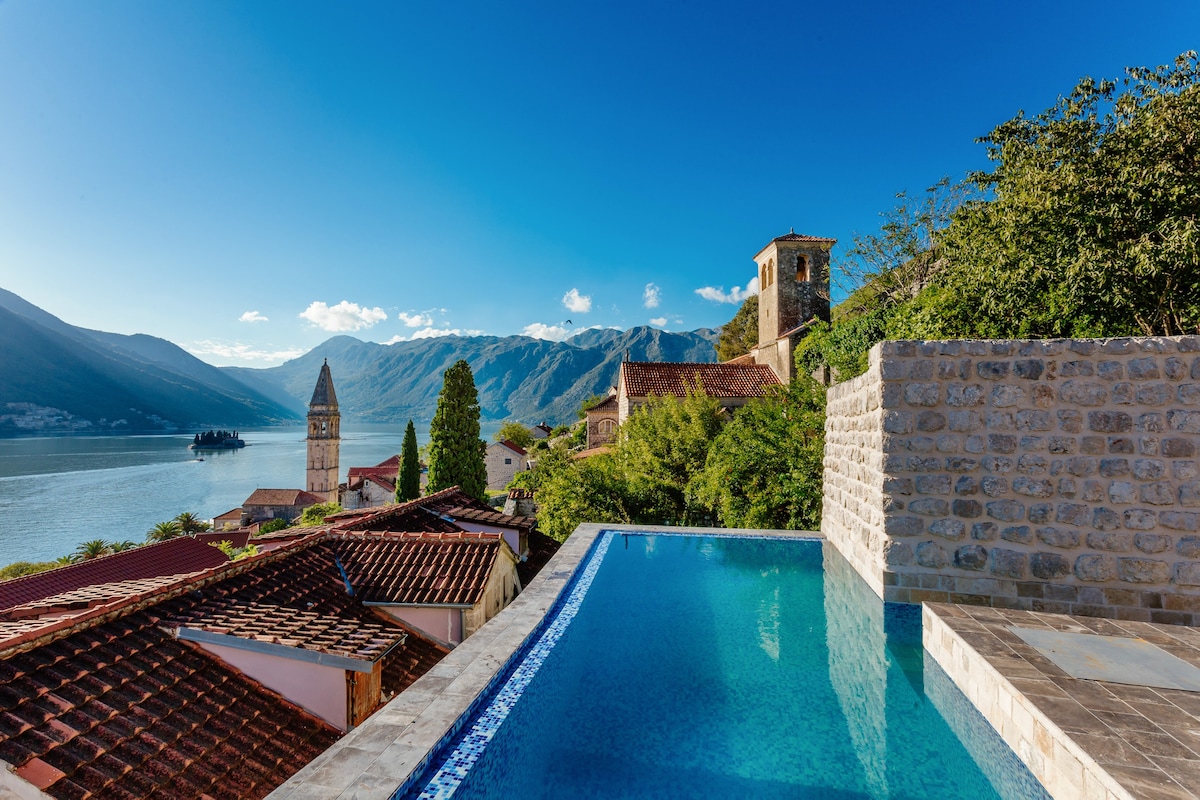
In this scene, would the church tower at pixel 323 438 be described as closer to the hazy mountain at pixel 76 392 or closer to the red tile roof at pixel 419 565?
the red tile roof at pixel 419 565

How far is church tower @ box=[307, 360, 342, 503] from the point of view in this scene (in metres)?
45.0

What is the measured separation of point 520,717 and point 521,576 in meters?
5.65

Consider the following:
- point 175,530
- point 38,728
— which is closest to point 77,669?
point 38,728

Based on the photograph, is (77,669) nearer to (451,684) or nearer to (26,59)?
(451,684)

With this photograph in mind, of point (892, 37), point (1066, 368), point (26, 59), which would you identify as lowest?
point (1066, 368)

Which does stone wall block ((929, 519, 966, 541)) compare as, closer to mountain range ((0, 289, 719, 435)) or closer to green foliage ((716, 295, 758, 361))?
green foliage ((716, 295, 758, 361))

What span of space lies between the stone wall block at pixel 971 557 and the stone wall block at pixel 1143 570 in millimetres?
771

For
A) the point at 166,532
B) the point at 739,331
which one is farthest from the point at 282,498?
the point at 739,331

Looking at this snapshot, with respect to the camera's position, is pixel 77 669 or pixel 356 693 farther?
pixel 356 693

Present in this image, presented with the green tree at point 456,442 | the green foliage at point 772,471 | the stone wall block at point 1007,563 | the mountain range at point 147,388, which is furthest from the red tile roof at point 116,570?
the mountain range at point 147,388

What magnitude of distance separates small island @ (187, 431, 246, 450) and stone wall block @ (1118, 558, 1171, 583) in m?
120

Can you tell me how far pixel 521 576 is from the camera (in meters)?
8.20

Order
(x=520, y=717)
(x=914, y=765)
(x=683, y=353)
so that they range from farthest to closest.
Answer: (x=683, y=353), (x=520, y=717), (x=914, y=765)

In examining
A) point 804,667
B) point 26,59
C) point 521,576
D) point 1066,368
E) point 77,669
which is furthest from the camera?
point 26,59
